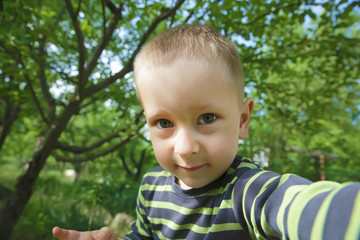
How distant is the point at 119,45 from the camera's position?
330 centimetres

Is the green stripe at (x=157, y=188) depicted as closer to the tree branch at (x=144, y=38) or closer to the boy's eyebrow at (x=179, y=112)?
the boy's eyebrow at (x=179, y=112)

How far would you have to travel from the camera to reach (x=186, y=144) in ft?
3.62

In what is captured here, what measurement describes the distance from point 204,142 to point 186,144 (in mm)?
81

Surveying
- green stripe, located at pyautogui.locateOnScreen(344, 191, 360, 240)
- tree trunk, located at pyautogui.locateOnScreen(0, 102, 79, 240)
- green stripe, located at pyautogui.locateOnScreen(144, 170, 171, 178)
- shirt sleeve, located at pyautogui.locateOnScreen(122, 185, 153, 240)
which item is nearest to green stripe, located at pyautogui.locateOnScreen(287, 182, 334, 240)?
green stripe, located at pyautogui.locateOnScreen(344, 191, 360, 240)

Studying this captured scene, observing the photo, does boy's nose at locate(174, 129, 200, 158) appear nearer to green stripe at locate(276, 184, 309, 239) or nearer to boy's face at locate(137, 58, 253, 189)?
boy's face at locate(137, 58, 253, 189)

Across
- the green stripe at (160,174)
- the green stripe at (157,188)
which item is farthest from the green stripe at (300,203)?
the green stripe at (160,174)

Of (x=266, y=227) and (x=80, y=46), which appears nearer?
(x=266, y=227)

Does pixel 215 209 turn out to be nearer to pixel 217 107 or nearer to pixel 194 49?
pixel 217 107

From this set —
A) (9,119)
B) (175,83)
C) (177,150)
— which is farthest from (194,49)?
(9,119)

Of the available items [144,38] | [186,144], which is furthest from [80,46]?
[186,144]

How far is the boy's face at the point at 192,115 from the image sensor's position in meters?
1.09

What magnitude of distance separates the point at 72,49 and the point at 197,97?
203cm

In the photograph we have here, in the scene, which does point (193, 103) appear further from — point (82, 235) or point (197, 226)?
point (82, 235)

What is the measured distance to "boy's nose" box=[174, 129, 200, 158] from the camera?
1.10 meters
